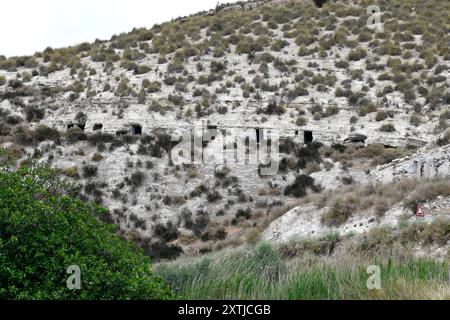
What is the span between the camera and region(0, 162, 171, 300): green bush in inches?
340

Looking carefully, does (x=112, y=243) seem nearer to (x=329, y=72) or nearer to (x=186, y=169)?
(x=186, y=169)

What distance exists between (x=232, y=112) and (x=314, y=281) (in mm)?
26381

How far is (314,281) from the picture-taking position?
9.62 metres

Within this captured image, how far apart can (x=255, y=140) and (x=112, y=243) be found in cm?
2290

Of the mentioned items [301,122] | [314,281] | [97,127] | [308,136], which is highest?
[301,122]

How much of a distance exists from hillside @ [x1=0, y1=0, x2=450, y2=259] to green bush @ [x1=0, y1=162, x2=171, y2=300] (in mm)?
12404

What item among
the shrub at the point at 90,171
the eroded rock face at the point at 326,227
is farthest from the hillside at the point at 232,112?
the eroded rock face at the point at 326,227

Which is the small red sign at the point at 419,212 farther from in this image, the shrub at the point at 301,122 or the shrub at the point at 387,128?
the shrub at the point at 301,122

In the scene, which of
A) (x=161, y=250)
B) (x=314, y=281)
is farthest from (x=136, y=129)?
(x=314, y=281)

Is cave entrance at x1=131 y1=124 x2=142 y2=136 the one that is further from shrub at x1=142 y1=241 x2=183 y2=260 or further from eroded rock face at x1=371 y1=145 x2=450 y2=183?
eroded rock face at x1=371 y1=145 x2=450 y2=183

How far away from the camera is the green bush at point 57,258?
865 cm

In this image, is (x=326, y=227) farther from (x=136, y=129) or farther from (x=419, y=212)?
(x=136, y=129)

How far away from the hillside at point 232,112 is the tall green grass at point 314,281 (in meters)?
9.82

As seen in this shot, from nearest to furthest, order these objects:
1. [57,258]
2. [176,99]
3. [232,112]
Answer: [57,258], [232,112], [176,99]
